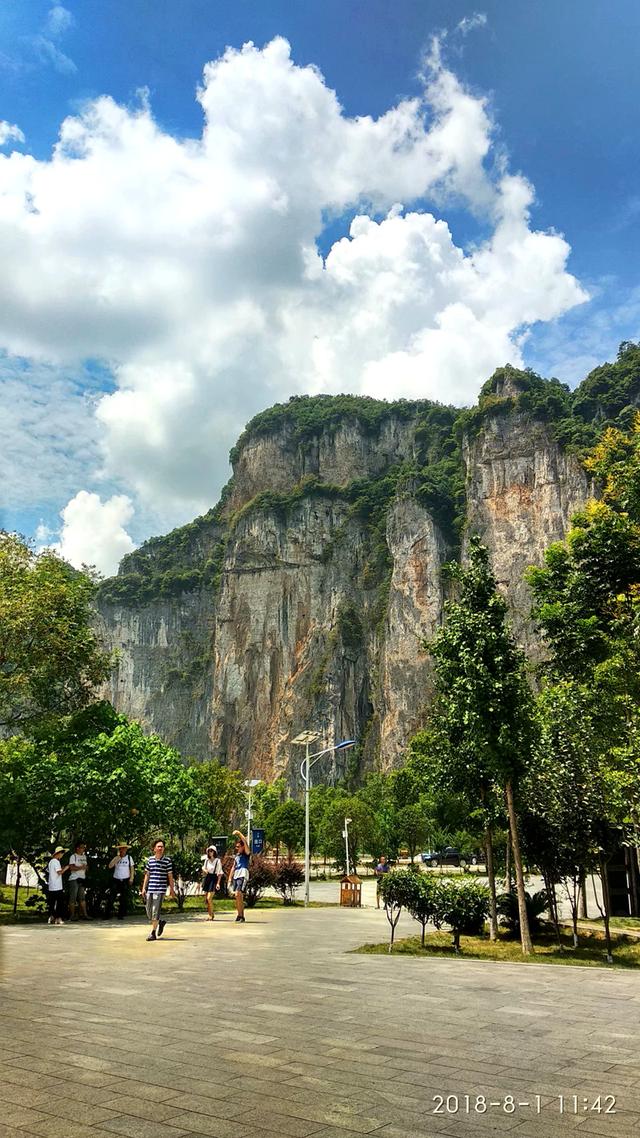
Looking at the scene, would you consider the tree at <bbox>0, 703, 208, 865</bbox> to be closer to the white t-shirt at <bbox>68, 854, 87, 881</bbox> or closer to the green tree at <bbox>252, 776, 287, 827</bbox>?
the white t-shirt at <bbox>68, 854, 87, 881</bbox>

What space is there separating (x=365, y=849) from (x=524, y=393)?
58312mm

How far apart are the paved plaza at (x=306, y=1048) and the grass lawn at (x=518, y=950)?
1.71 metres

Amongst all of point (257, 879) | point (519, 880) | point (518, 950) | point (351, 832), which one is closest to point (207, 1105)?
point (519, 880)

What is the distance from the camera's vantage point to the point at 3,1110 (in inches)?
150

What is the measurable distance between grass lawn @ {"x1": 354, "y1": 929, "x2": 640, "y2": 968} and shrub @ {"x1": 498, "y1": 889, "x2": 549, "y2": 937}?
1.09 ft

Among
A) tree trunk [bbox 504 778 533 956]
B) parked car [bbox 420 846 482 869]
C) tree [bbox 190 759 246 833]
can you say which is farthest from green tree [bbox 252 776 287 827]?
tree trunk [bbox 504 778 533 956]

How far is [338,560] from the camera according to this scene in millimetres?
107562

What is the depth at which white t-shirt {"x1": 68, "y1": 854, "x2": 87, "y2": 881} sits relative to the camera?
49.1ft

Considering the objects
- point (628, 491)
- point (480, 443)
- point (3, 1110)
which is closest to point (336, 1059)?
point (3, 1110)

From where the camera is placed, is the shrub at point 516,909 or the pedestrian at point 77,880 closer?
the shrub at point 516,909

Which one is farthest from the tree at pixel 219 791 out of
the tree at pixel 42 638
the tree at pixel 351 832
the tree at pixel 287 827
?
the tree at pixel 42 638

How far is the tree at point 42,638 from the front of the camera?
58.0 feet

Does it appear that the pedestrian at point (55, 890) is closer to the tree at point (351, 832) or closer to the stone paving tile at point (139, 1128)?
the stone paving tile at point (139, 1128)

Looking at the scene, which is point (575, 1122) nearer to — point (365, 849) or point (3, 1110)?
point (3, 1110)
